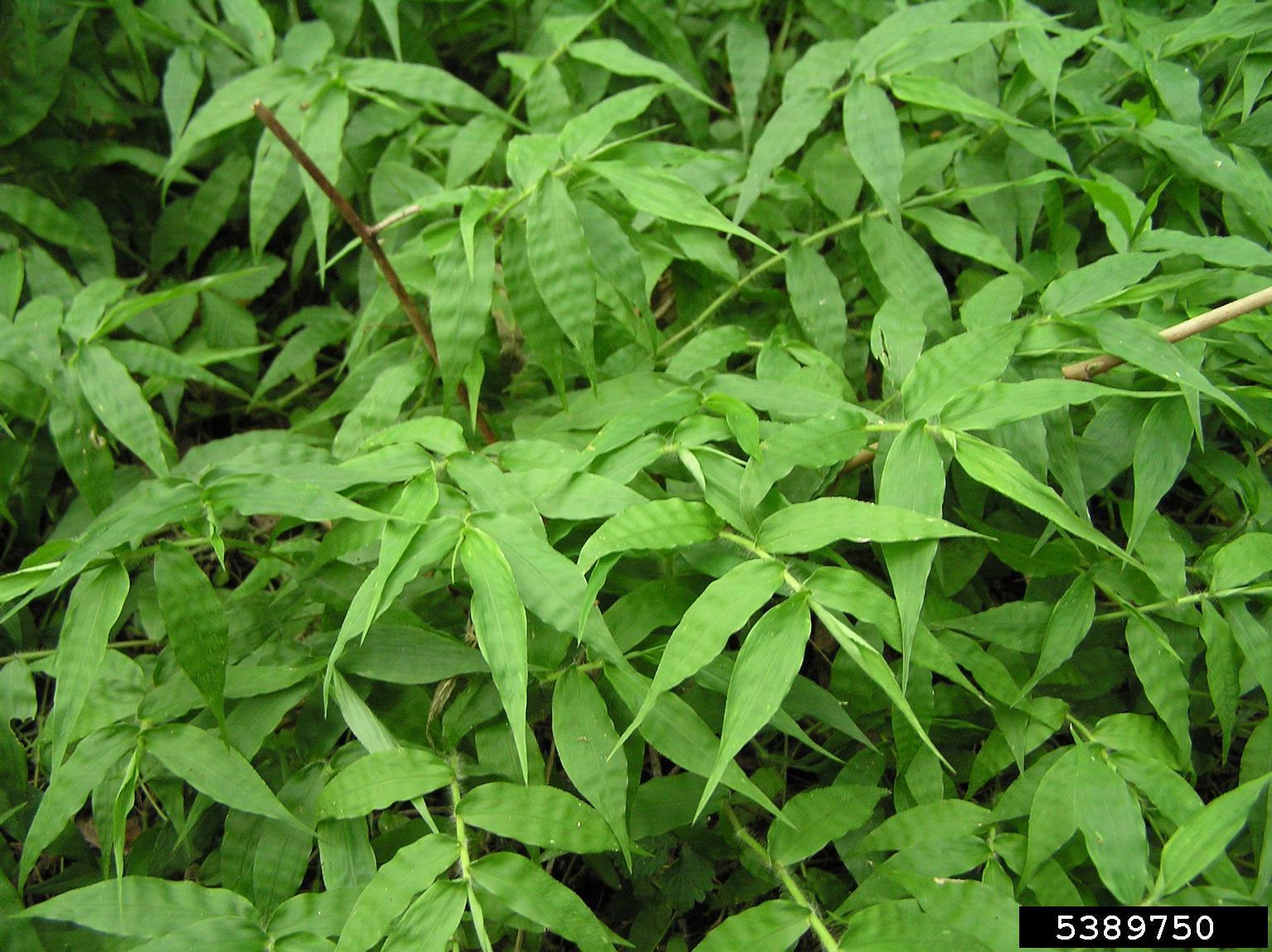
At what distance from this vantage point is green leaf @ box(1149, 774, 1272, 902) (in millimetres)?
1022

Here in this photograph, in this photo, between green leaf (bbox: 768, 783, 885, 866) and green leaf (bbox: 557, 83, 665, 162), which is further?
green leaf (bbox: 557, 83, 665, 162)

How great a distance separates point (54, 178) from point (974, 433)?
1946 millimetres

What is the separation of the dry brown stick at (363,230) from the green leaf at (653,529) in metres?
0.42

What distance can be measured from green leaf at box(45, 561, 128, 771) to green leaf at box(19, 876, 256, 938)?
171 millimetres

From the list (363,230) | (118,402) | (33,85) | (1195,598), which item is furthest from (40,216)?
(1195,598)

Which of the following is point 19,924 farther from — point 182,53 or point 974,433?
point 182,53

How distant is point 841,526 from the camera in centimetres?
103

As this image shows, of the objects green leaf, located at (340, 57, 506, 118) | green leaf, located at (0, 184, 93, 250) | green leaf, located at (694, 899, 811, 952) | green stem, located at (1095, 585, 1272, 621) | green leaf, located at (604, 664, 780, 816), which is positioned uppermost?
green leaf, located at (340, 57, 506, 118)

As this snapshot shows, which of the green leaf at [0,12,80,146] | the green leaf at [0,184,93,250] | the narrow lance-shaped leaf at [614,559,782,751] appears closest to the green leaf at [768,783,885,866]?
the narrow lance-shaped leaf at [614,559,782,751]

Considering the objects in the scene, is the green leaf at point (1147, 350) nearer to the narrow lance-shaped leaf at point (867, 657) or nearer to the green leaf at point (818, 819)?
the narrow lance-shaped leaf at point (867, 657)

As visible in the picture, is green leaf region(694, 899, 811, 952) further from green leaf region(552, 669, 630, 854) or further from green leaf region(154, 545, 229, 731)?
green leaf region(154, 545, 229, 731)

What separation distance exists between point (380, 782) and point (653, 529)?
0.45 meters

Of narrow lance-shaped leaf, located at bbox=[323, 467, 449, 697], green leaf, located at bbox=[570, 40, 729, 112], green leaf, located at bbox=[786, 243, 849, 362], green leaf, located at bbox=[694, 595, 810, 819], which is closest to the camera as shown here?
green leaf, located at bbox=[694, 595, 810, 819]

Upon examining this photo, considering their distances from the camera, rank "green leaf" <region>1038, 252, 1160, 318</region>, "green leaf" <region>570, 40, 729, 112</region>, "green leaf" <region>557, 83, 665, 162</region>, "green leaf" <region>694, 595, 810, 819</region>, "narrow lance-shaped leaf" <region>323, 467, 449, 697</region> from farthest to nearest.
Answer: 1. "green leaf" <region>570, 40, 729, 112</region>
2. "green leaf" <region>557, 83, 665, 162</region>
3. "green leaf" <region>1038, 252, 1160, 318</region>
4. "narrow lance-shaped leaf" <region>323, 467, 449, 697</region>
5. "green leaf" <region>694, 595, 810, 819</region>
